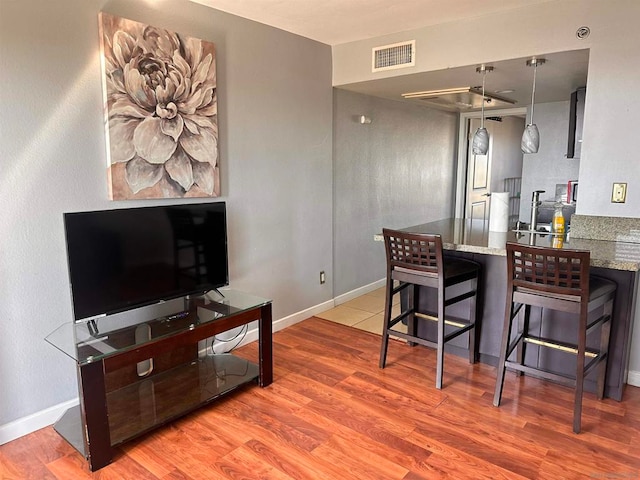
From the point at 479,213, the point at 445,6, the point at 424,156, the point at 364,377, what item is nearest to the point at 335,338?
the point at 364,377

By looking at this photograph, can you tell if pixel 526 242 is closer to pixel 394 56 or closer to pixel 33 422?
pixel 394 56

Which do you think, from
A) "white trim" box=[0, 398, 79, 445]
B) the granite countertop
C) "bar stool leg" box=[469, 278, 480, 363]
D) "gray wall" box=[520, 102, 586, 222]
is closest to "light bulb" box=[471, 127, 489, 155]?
the granite countertop

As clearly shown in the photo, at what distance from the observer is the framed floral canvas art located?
2547mm

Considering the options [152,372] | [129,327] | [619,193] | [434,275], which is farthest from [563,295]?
[152,372]

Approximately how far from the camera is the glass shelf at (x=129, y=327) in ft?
7.20

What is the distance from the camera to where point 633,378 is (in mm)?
2859

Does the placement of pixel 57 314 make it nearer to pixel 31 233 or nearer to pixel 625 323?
pixel 31 233

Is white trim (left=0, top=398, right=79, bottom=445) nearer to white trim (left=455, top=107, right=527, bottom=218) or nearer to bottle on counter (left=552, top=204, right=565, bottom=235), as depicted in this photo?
bottle on counter (left=552, top=204, right=565, bottom=235)

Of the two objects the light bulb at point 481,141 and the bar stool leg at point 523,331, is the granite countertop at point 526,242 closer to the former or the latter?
the bar stool leg at point 523,331

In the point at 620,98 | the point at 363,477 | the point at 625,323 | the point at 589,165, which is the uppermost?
the point at 620,98

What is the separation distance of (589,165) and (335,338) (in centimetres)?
217

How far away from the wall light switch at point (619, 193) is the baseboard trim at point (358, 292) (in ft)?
8.23

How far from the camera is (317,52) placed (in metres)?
3.89

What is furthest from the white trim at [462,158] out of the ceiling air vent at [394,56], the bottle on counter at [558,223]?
the bottle on counter at [558,223]
